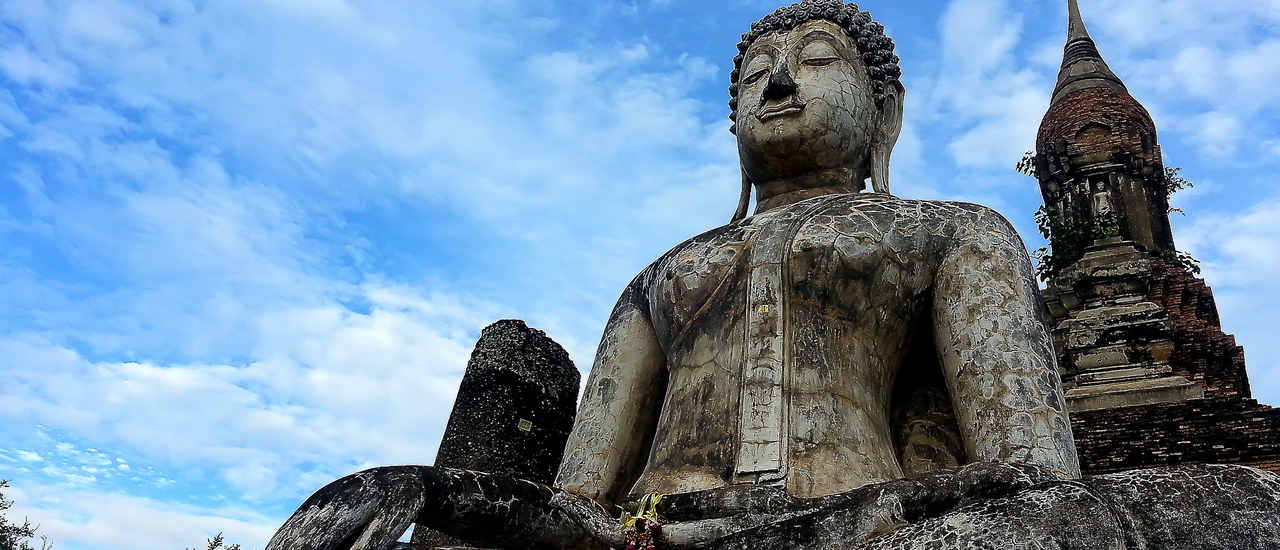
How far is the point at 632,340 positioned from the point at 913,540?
7.34ft

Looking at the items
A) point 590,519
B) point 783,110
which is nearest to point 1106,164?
point 783,110

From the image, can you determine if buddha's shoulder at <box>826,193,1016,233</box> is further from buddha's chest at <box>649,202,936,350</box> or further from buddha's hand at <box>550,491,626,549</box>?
buddha's hand at <box>550,491,626,549</box>

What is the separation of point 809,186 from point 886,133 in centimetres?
53

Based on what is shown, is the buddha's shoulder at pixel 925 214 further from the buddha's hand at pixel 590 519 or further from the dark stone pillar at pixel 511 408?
the dark stone pillar at pixel 511 408

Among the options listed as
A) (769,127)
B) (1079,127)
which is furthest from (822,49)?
(1079,127)

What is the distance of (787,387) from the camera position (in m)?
4.33

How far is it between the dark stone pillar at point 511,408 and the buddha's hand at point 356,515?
2545 millimetres

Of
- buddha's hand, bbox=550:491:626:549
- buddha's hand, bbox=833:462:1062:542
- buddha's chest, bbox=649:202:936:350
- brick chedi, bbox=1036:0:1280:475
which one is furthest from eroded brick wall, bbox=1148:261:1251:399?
buddha's hand, bbox=550:491:626:549

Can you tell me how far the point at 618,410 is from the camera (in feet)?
16.1

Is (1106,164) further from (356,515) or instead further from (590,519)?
(356,515)

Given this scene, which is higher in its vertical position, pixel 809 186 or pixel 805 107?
pixel 805 107

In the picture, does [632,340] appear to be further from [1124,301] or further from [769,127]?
[1124,301]

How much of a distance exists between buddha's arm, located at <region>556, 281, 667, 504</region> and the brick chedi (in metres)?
7.42

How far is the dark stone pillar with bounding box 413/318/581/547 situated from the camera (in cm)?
606
